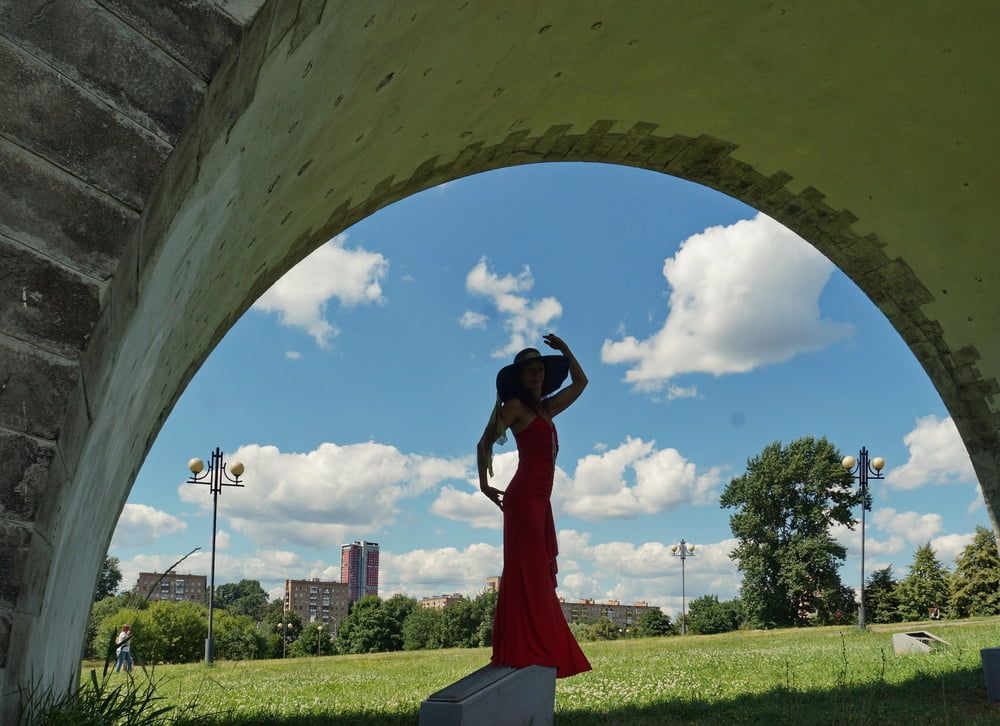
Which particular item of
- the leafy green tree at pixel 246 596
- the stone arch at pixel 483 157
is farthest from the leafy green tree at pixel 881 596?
the leafy green tree at pixel 246 596

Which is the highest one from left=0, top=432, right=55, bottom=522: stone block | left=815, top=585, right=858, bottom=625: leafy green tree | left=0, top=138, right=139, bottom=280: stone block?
left=0, top=138, right=139, bottom=280: stone block

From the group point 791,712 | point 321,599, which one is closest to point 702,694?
point 791,712

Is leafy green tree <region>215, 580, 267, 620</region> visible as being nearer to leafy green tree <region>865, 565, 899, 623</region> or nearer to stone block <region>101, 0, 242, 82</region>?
leafy green tree <region>865, 565, 899, 623</region>

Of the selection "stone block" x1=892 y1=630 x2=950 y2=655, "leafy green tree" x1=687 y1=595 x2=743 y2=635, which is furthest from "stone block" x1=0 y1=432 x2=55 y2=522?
"leafy green tree" x1=687 y1=595 x2=743 y2=635

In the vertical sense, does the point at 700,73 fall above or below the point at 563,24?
above

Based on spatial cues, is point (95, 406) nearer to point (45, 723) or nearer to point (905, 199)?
point (45, 723)

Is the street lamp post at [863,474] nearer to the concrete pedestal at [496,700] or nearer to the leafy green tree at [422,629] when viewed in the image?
the concrete pedestal at [496,700]

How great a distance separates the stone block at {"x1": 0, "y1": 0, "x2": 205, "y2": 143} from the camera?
1.77 m

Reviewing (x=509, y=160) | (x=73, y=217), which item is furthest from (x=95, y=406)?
(x=509, y=160)

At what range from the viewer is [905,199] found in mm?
7551

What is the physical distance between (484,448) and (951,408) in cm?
564

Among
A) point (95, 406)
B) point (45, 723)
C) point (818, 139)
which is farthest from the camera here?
point (818, 139)

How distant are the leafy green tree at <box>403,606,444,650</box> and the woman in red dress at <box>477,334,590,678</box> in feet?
255

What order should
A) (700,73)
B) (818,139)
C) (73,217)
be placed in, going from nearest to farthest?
(73,217) → (700,73) → (818,139)
